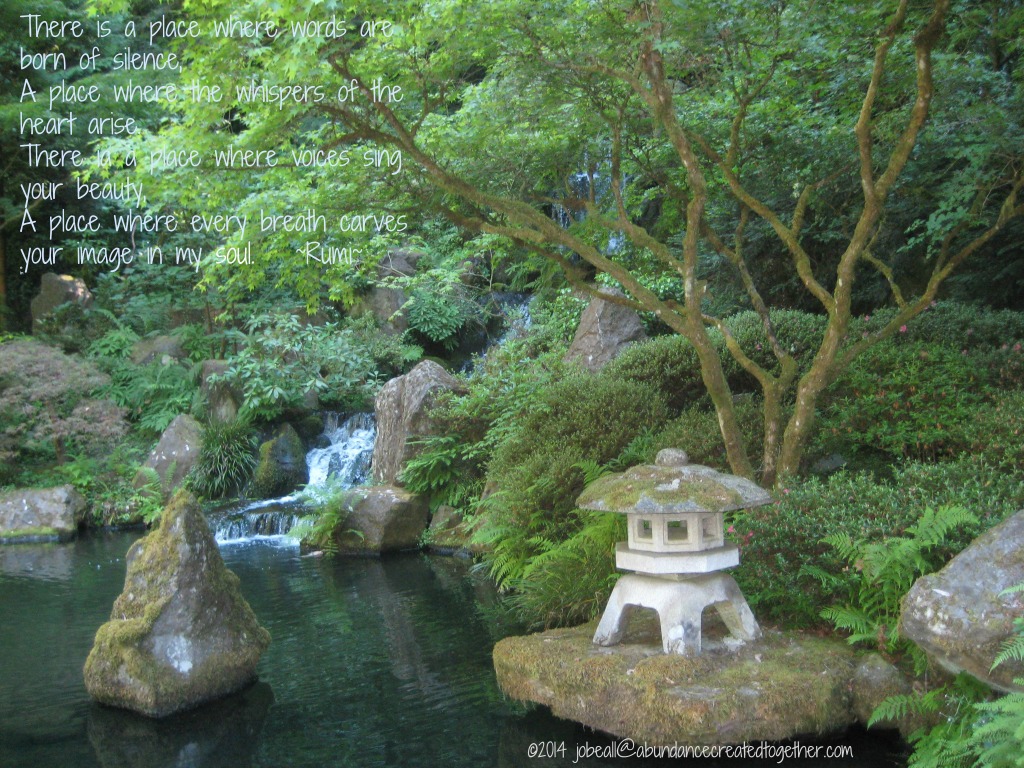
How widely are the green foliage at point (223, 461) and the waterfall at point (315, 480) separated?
0.96m

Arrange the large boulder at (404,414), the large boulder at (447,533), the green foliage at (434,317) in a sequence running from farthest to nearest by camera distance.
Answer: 1. the green foliage at (434,317)
2. the large boulder at (404,414)
3. the large boulder at (447,533)

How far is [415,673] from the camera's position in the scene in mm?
6473

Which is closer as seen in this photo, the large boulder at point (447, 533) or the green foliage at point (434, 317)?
the large boulder at point (447, 533)

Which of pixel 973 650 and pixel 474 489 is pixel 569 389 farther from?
pixel 973 650

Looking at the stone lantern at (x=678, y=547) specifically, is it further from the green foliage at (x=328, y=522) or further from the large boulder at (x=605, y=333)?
the large boulder at (x=605, y=333)

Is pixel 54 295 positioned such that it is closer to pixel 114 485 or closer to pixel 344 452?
pixel 114 485

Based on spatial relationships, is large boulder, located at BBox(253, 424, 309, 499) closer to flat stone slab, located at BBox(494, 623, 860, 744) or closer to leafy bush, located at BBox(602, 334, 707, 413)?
leafy bush, located at BBox(602, 334, 707, 413)

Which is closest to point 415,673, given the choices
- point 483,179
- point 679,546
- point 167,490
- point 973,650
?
point 679,546

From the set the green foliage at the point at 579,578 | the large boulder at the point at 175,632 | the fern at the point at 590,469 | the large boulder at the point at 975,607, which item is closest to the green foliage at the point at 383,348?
the fern at the point at 590,469

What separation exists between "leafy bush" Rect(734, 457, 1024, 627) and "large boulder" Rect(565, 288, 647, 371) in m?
7.05

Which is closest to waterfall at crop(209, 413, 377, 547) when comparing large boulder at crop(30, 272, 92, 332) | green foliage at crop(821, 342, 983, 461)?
green foliage at crop(821, 342, 983, 461)

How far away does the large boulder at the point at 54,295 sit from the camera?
1964cm

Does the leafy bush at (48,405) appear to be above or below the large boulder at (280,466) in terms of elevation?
above

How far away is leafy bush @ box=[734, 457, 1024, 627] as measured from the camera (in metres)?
5.36
